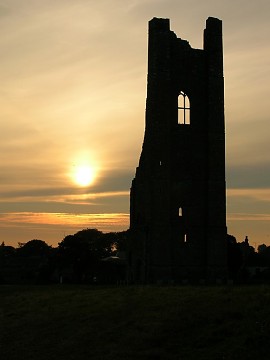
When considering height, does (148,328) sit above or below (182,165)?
below

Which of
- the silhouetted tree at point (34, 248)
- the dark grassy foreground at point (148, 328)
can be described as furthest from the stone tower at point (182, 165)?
the silhouetted tree at point (34, 248)

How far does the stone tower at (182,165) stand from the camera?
3588 centimetres

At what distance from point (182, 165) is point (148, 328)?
21.4 metres

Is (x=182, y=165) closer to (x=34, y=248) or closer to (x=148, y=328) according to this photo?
(x=148, y=328)

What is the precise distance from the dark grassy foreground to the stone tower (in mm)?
13125

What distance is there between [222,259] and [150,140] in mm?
8901

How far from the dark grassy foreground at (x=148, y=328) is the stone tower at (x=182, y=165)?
1312cm

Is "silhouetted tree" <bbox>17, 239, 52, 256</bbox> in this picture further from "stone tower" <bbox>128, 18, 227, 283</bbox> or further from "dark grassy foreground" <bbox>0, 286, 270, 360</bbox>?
"dark grassy foreground" <bbox>0, 286, 270, 360</bbox>

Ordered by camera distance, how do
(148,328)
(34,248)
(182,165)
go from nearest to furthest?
(148,328) → (182,165) → (34,248)

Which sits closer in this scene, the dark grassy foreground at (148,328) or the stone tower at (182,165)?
the dark grassy foreground at (148,328)

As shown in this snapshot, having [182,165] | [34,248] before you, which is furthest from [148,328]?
[34,248]

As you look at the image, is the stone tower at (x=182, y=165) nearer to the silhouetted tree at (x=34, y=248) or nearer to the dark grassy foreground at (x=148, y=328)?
the dark grassy foreground at (x=148, y=328)

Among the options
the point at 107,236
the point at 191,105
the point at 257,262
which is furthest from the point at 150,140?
the point at 107,236

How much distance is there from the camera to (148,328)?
1633 centimetres
